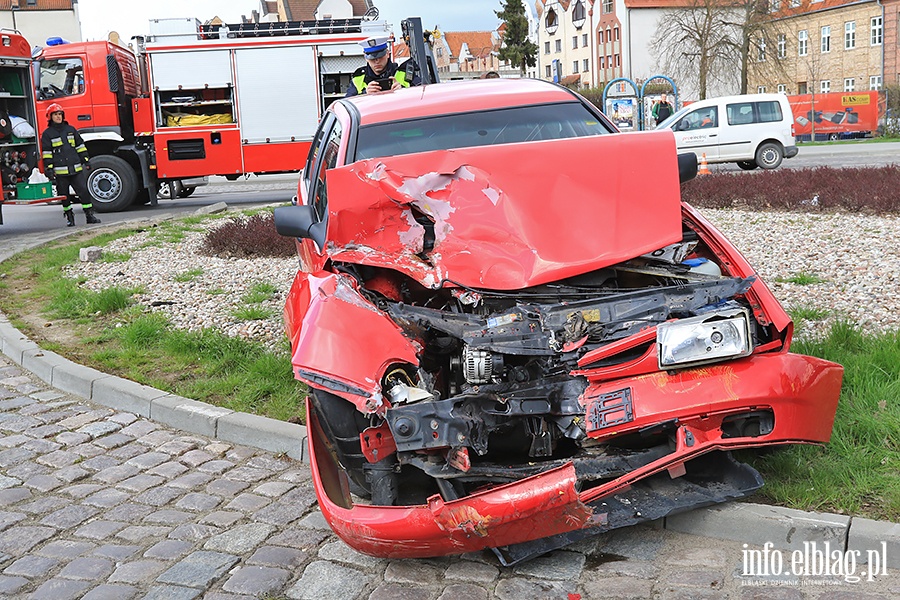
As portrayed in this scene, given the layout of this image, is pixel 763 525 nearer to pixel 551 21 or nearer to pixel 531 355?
pixel 531 355

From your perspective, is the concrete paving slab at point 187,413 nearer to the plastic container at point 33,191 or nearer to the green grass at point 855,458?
the green grass at point 855,458

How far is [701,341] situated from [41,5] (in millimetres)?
81731

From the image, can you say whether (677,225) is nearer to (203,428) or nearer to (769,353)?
(769,353)

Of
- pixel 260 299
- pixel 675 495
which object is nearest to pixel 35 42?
pixel 260 299

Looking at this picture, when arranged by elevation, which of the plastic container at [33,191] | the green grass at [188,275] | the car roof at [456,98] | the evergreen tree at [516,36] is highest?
the evergreen tree at [516,36]

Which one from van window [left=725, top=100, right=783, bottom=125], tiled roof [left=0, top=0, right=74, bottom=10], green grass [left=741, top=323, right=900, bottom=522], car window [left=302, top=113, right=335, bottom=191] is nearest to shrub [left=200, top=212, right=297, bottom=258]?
car window [left=302, top=113, right=335, bottom=191]

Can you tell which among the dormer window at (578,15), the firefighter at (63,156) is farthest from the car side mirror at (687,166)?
the dormer window at (578,15)

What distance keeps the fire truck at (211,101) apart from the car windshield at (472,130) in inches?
550

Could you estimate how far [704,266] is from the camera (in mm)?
4137

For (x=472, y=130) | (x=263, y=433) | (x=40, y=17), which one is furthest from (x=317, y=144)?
(x=40, y=17)

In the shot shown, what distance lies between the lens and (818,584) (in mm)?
3186

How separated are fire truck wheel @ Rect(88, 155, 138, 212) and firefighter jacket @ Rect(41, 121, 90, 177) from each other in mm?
2709

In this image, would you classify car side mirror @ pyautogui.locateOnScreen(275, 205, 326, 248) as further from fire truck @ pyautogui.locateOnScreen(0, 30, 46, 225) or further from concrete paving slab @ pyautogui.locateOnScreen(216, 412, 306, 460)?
fire truck @ pyautogui.locateOnScreen(0, 30, 46, 225)

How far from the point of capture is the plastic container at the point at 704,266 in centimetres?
Result: 411
